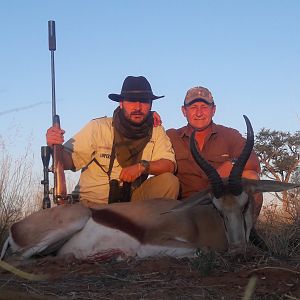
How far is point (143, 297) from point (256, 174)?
3192 millimetres

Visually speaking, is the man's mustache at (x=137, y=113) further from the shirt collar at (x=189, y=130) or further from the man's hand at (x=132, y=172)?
the shirt collar at (x=189, y=130)

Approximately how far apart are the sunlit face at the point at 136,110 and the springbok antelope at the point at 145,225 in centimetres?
121

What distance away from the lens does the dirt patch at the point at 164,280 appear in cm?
277

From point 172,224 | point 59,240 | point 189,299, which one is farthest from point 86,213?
point 189,299

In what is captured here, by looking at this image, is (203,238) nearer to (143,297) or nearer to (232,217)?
(232,217)

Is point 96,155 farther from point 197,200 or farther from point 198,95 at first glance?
point 197,200

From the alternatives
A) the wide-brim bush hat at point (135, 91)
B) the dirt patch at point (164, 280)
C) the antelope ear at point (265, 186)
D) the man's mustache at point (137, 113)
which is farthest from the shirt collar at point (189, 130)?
the dirt patch at point (164, 280)

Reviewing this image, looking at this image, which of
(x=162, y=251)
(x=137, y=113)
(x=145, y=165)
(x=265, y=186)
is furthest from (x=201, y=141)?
(x=162, y=251)

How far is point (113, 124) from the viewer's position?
6008mm

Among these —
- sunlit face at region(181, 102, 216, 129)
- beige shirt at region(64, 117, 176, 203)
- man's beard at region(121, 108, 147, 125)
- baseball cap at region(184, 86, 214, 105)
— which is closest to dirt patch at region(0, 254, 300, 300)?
beige shirt at region(64, 117, 176, 203)

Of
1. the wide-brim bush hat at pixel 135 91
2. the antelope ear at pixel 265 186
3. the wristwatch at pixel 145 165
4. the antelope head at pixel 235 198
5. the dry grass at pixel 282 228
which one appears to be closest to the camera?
the antelope head at pixel 235 198

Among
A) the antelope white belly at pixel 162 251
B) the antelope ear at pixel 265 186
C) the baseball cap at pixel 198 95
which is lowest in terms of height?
the antelope white belly at pixel 162 251

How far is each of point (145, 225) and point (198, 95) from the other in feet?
6.75

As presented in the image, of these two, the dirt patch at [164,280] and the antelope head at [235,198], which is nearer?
the dirt patch at [164,280]
